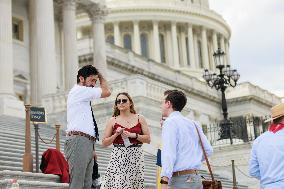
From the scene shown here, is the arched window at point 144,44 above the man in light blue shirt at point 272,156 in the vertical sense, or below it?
above

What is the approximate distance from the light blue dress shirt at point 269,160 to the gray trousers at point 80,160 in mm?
2426

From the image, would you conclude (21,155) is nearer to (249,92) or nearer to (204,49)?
(249,92)

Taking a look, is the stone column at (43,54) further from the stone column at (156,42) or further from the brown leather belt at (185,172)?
the stone column at (156,42)

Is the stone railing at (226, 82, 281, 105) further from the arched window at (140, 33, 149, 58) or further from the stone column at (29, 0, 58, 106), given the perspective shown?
the stone column at (29, 0, 58, 106)

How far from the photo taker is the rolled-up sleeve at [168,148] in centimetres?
627

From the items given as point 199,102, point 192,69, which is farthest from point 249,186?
point 192,69

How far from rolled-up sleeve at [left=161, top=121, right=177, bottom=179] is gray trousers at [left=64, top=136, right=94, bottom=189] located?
5.46 ft

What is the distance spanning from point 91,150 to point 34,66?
25.9 meters

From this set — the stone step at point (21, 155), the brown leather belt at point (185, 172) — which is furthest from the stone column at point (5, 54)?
the brown leather belt at point (185, 172)

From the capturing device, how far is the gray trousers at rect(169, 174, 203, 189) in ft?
20.8

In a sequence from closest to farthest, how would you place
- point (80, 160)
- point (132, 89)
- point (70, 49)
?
point (80, 160) → point (132, 89) → point (70, 49)

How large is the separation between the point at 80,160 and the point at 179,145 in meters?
1.73

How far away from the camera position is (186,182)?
635 centimetres

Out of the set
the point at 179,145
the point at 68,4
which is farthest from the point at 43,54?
the point at 179,145
